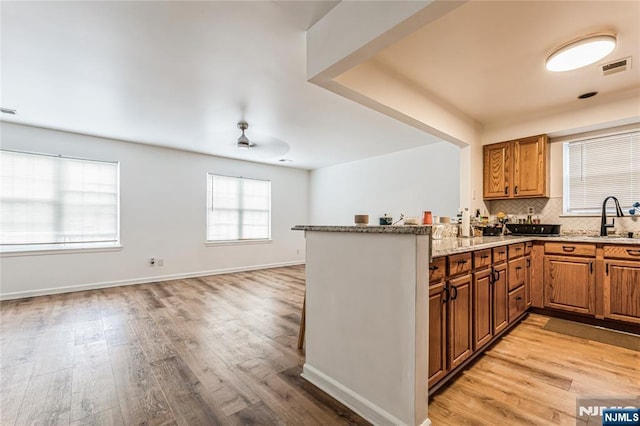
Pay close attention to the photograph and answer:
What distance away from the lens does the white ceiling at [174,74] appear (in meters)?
1.95

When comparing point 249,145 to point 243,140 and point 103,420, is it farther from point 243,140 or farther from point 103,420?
point 103,420

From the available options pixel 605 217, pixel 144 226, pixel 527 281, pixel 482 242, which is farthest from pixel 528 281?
pixel 144 226

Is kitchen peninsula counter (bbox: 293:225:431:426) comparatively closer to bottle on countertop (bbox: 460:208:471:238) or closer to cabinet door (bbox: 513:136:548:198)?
bottle on countertop (bbox: 460:208:471:238)

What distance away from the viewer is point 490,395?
181cm

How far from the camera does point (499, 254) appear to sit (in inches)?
100

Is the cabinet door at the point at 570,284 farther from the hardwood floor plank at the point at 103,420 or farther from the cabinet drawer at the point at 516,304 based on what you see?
the hardwood floor plank at the point at 103,420

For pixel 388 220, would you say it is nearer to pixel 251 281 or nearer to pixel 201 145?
pixel 251 281

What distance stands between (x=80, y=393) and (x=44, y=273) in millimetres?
3548

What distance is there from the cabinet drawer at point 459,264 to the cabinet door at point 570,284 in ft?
6.38

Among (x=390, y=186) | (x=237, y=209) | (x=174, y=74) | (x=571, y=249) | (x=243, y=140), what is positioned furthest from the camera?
(x=237, y=209)

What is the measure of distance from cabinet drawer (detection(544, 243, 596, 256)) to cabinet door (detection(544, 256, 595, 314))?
6cm

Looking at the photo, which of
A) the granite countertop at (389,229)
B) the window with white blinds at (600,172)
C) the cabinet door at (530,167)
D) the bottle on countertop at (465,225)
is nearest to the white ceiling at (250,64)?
the cabinet door at (530,167)

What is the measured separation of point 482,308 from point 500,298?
0.45 meters

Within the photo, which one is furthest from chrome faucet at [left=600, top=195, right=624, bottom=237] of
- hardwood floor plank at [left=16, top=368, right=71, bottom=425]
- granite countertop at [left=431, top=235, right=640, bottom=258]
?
hardwood floor plank at [left=16, top=368, right=71, bottom=425]
